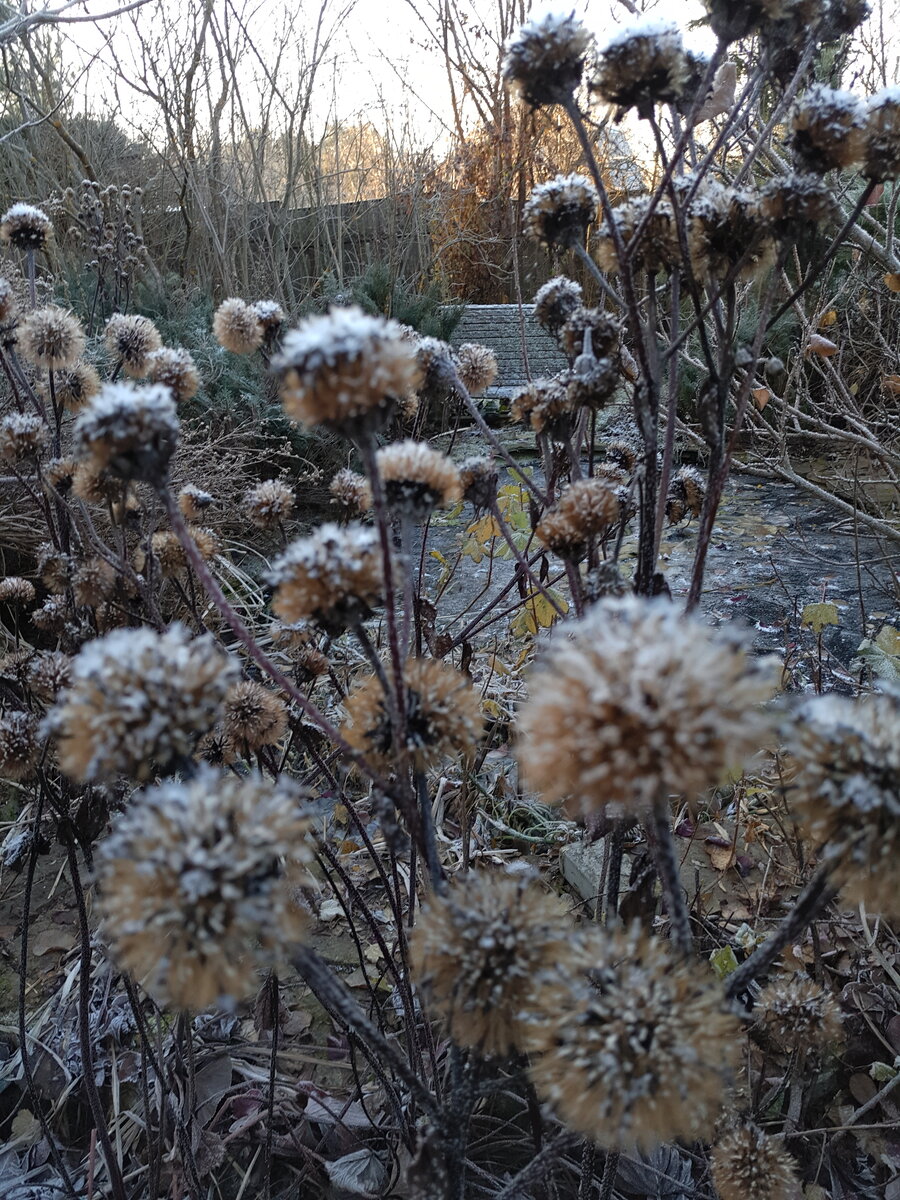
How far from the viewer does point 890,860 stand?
0.49 meters

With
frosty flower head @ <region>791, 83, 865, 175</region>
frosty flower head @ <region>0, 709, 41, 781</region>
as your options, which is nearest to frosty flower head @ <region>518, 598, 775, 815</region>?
frosty flower head @ <region>791, 83, 865, 175</region>

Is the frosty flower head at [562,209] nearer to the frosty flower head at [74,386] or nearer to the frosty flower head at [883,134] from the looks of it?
the frosty flower head at [883,134]

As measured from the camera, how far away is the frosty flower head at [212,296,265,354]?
1.32 m

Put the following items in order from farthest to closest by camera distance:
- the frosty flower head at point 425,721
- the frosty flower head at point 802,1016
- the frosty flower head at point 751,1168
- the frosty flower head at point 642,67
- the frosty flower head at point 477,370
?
1. the frosty flower head at point 477,370
2. the frosty flower head at point 802,1016
3. the frosty flower head at point 751,1168
4. the frosty flower head at point 642,67
5. the frosty flower head at point 425,721

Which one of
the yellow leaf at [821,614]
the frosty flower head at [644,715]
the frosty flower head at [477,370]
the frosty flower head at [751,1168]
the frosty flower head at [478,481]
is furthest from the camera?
the yellow leaf at [821,614]

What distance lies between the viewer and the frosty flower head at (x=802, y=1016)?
1023mm

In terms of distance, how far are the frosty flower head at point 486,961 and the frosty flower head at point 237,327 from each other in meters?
1.04

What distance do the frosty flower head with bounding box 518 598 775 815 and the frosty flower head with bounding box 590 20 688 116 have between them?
700mm

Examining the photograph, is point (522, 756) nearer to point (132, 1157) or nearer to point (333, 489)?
point (333, 489)

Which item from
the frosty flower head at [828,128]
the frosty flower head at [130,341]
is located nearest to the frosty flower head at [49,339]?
the frosty flower head at [130,341]

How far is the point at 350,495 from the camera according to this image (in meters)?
1.12

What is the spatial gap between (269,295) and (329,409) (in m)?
6.74

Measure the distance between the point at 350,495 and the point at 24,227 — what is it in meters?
0.85

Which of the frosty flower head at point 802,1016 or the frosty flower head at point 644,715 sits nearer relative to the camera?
the frosty flower head at point 644,715
